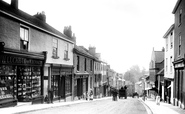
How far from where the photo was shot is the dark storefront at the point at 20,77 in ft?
40.9

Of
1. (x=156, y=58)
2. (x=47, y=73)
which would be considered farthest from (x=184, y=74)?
(x=156, y=58)

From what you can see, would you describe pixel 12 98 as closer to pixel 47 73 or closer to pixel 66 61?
pixel 47 73

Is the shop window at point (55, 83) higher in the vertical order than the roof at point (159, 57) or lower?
lower

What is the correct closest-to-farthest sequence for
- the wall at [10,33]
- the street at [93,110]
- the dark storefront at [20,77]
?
the street at [93,110] → the dark storefront at [20,77] → the wall at [10,33]

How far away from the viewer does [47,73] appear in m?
18.6

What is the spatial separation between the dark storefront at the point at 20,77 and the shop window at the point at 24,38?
25.2 inches

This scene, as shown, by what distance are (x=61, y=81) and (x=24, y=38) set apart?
347 inches

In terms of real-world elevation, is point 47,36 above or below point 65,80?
above

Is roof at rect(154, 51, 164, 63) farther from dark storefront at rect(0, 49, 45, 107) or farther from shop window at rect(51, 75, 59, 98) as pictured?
dark storefront at rect(0, 49, 45, 107)

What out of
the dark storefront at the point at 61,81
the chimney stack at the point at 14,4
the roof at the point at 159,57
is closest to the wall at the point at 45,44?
the dark storefront at the point at 61,81

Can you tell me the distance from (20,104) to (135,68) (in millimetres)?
140304

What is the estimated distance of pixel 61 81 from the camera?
74.5ft

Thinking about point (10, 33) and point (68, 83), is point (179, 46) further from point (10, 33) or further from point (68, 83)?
point (10, 33)

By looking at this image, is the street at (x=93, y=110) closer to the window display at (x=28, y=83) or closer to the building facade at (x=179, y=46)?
the window display at (x=28, y=83)
